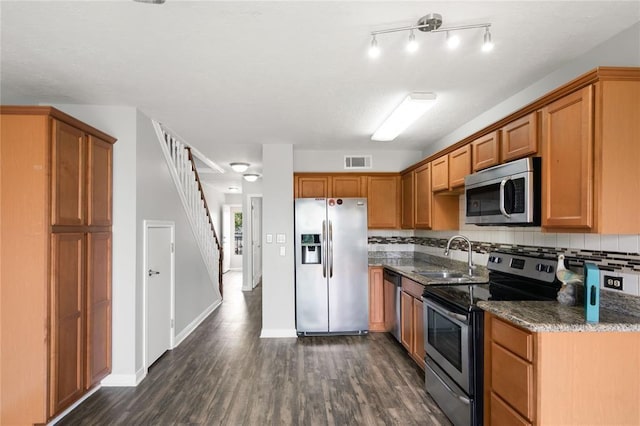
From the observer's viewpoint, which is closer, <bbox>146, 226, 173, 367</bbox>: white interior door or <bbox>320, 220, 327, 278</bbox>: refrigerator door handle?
<bbox>146, 226, 173, 367</bbox>: white interior door

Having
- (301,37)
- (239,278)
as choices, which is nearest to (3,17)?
(301,37)

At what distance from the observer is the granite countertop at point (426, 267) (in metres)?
3.17

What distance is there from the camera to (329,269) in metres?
4.38

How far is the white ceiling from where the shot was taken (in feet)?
5.75

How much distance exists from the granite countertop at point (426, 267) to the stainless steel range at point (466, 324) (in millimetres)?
188

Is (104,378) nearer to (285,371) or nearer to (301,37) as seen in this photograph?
(285,371)

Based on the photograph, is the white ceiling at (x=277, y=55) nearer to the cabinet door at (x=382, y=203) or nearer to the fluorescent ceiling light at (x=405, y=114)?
the fluorescent ceiling light at (x=405, y=114)

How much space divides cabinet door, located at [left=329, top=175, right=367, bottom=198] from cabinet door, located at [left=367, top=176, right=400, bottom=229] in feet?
0.34

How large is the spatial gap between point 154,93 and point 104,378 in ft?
8.48

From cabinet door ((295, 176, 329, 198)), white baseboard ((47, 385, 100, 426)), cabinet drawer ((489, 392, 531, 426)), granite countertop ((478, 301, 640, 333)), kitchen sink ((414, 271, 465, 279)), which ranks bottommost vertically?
white baseboard ((47, 385, 100, 426))

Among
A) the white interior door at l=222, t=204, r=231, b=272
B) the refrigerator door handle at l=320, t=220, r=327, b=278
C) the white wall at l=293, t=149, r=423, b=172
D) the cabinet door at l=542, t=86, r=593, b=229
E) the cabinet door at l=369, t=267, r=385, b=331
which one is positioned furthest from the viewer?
the white interior door at l=222, t=204, r=231, b=272

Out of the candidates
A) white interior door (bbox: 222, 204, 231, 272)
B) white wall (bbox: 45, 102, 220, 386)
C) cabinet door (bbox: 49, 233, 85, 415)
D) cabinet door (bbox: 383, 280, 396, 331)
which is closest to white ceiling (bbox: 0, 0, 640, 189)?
white wall (bbox: 45, 102, 220, 386)

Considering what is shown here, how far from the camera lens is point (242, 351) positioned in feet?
12.8

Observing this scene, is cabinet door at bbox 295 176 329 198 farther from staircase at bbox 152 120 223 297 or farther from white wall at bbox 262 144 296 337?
staircase at bbox 152 120 223 297
